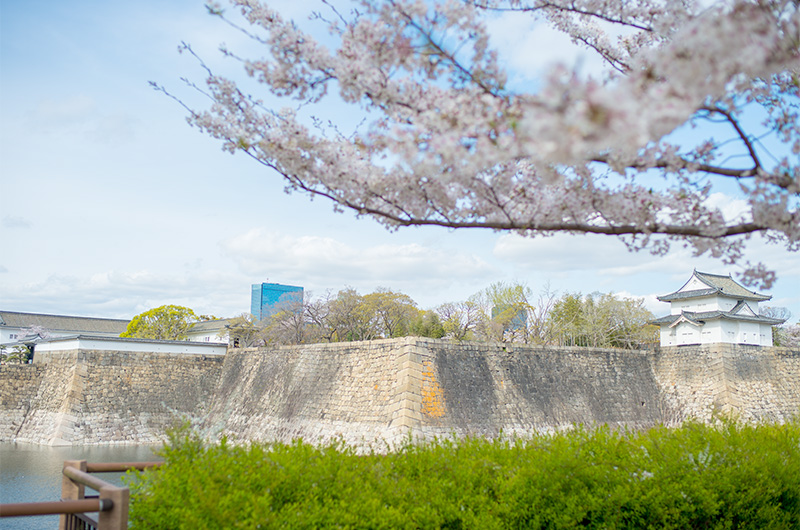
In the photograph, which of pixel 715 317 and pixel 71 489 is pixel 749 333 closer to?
pixel 715 317

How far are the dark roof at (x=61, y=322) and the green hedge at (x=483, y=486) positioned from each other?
35.3 meters

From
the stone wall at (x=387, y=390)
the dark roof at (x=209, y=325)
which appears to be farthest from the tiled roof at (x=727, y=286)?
the dark roof at (x=209, y=325)

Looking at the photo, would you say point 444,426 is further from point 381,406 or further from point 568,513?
point 568,513

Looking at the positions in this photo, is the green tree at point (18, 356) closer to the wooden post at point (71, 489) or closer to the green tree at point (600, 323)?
the green tree at point (600, 323)

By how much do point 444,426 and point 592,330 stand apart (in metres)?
14.8

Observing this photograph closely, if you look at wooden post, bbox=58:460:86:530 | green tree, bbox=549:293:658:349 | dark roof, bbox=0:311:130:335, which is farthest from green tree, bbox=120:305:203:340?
wooden post, bbox=58:460:86:530

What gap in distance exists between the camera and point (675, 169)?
290 centimetres

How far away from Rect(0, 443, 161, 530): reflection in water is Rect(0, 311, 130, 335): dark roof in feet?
68.4

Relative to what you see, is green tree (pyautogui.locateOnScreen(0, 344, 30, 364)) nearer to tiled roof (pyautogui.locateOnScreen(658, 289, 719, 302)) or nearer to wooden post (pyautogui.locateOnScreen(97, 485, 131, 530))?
tiled roof (pyautogui.locateOnScreen(658, 289, 719, 302))

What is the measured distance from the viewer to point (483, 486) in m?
3.48

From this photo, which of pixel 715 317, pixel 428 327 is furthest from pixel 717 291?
pixel 428 327

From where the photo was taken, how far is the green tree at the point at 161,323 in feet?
94.9

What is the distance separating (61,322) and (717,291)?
115 feet

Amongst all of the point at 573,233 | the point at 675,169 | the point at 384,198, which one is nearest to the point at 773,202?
the point at 675,169
